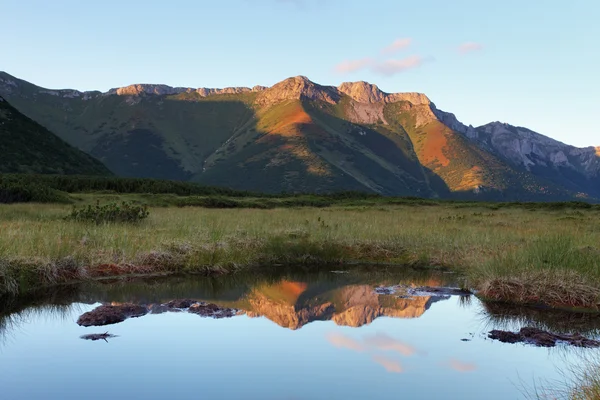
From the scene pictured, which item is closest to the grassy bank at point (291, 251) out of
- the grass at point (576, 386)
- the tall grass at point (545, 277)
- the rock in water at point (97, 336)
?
the tall grass at point (545, 277)

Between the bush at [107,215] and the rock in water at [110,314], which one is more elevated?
the bush at [107,215]

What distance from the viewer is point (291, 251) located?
23.9m

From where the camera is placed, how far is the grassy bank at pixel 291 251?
52.6ft

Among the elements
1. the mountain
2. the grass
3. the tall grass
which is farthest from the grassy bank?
the mountain

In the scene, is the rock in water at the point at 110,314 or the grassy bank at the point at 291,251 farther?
the grassy bank at the point at 291,251

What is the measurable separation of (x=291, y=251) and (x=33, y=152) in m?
113

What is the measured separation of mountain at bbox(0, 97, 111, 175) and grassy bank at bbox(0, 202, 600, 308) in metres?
89.7

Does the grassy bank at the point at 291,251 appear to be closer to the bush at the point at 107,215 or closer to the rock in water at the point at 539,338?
the bush at the point at 107,215

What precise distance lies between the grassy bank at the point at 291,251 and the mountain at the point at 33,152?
89.7m

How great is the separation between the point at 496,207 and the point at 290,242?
155 ft

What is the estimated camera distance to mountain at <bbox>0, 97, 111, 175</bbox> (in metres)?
110

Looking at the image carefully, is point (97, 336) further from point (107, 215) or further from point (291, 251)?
point (107, 215)

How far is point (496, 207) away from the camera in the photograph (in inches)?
2539

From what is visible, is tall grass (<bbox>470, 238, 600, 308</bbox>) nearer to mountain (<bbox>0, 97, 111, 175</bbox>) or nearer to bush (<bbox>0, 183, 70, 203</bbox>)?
bush (<bbox>0, 183, 70, 203</bbox>)
